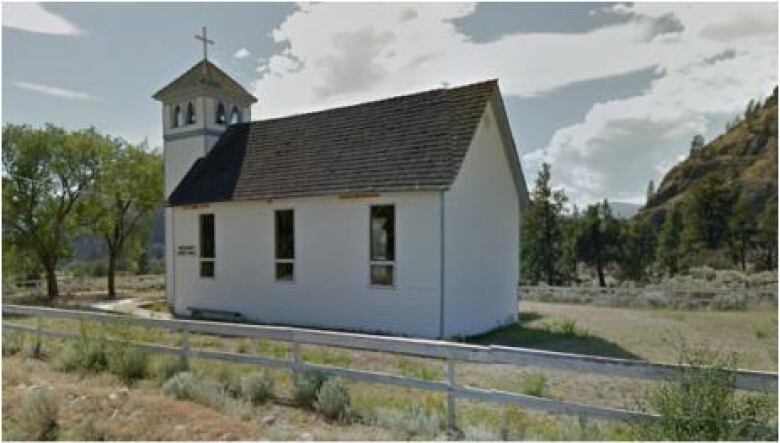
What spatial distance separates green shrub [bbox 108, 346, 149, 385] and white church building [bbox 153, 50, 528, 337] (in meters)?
6.39

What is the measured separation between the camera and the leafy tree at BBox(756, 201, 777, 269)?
38.8 meters

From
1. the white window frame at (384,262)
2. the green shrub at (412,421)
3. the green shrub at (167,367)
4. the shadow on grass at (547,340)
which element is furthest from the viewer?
the white window frame at (384,262)

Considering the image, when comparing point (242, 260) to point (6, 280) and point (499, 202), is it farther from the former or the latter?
point (6, 280)

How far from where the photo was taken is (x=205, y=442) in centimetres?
525

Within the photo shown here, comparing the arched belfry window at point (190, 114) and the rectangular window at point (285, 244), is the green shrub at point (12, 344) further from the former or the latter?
the arched belfry window at point (190, 114)

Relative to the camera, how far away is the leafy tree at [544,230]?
3812cm

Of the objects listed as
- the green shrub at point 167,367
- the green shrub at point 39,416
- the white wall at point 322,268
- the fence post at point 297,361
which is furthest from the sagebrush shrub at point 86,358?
the white wall at point 322,268

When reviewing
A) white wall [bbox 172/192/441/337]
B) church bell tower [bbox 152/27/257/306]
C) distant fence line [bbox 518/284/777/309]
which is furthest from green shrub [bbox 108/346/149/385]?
distant fence line [bbox 518/284/777/309]

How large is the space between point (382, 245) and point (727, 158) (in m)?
104

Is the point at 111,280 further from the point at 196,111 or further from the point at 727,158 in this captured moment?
the point at 727,158

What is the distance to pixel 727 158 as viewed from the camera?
9712 centimetres

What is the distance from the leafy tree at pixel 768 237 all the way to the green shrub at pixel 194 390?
1661 inches

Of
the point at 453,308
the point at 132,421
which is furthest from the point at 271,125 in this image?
the point at 132,421

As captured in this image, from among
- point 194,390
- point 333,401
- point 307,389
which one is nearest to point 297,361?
point 307,389
